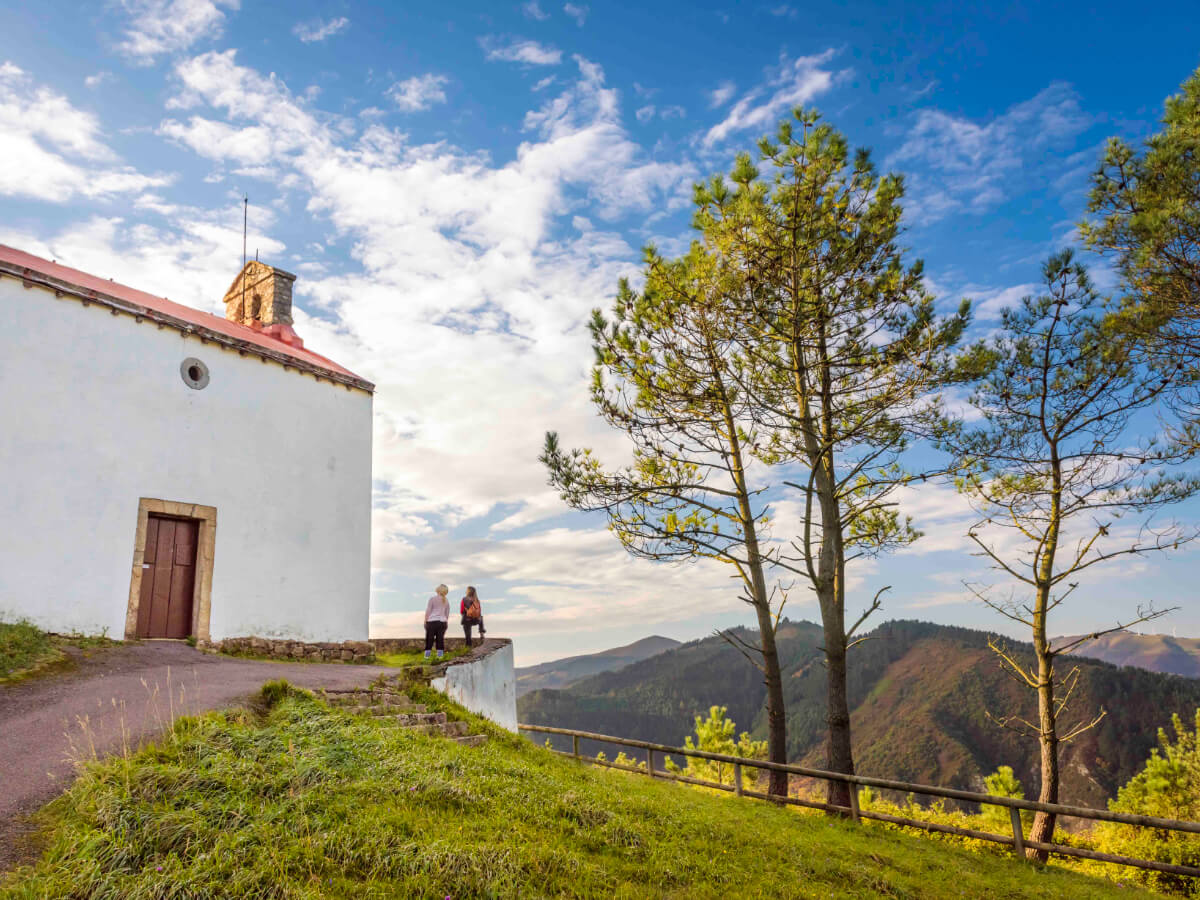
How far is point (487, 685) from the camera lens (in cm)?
1345

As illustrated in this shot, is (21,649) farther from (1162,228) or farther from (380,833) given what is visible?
(1162,228)

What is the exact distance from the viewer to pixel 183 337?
14430mm

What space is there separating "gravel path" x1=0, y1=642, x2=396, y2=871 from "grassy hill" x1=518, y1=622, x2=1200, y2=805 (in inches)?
1499

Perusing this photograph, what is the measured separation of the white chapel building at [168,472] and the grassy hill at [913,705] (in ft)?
113

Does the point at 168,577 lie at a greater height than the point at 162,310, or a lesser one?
lesser

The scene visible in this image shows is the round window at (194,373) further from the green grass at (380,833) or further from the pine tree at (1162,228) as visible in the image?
the pine tree at (1162,228)

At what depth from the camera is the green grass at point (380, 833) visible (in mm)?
4602

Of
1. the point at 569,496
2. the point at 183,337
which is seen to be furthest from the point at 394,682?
the point at 183,337

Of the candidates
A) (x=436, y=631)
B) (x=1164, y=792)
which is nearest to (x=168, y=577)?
(x=436, y=631)

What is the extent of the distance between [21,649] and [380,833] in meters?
8.08

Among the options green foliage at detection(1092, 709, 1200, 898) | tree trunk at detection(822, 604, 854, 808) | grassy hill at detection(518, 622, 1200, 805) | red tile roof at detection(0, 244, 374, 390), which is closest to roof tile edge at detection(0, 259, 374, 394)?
red tile roof at detection(0, 244, 374, 390)

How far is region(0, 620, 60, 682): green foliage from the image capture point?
9539 mm

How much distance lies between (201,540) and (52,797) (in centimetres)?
929

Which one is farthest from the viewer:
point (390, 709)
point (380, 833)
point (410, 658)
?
point (410, 658)
